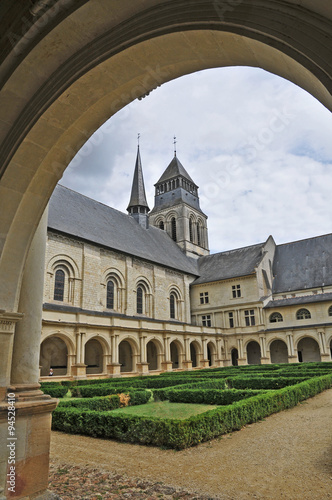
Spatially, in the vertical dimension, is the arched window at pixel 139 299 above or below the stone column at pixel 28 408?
above

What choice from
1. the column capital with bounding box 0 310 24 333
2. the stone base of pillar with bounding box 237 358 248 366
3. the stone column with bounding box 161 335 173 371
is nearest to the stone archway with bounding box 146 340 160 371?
the stone column with bounding box 161 335 173 371

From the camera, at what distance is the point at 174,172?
46781 millimetres

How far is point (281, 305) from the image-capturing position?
31750 millimetres

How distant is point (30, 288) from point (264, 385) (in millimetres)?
13186

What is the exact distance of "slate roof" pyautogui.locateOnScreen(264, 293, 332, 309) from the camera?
29905mm

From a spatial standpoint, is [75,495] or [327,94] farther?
[75,495]

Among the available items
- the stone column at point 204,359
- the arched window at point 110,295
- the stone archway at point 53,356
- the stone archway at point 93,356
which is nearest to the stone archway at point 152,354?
the stone column at point 204,359

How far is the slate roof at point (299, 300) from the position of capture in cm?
2990

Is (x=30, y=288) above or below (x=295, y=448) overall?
above

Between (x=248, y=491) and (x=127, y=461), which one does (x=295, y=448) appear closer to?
(x=248, y=491)

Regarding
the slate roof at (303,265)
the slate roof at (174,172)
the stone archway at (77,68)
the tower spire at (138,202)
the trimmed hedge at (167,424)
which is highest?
the slate roof at (174,172)

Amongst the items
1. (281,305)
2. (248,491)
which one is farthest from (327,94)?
(281,305)

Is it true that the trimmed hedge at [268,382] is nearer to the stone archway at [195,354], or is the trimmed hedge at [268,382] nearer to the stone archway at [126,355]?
the stone archway at [126,355]

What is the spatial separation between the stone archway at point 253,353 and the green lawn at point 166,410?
23600 millimetres
